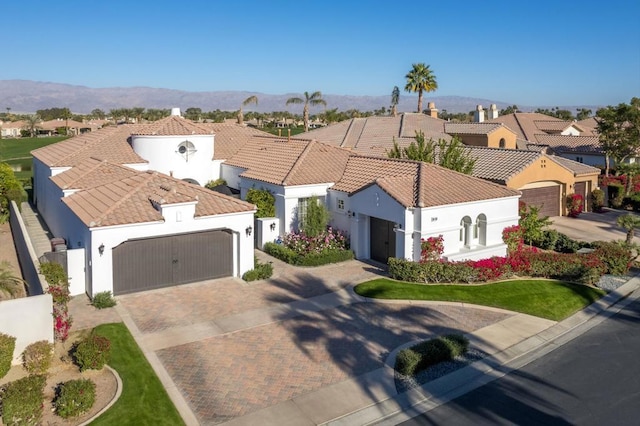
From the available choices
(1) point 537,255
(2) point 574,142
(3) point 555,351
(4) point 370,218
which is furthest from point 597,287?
(2) point 574,142

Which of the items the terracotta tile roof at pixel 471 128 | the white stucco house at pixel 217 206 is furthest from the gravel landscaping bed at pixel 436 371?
the terracotta tile roof at pixel 471 128

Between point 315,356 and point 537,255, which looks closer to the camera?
point 315,356

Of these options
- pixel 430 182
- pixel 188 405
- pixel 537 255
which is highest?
pixel 430 182

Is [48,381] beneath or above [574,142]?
beneath

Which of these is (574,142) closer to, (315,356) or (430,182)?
(430,182)

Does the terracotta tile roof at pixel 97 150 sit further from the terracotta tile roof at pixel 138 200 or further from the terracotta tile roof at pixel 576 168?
the terracotta tile roof at pixel 576 168

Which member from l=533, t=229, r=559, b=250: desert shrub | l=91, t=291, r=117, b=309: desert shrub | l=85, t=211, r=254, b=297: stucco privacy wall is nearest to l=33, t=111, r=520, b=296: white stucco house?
l=85, t=211, r=254, b=297: stucco privacy wall
